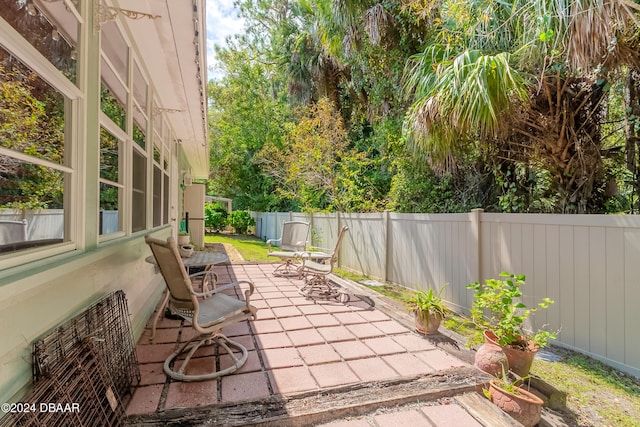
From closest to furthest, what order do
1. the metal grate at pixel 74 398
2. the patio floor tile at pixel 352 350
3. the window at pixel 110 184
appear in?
the metal grate at pixel 74 398 < the window at pixel 110 184 < the patio floor tile at pixel 352 350

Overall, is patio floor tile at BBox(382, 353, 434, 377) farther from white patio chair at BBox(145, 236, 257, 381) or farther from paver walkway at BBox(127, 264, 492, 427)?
white patio chair at BBox(145, 236, 257, 381)

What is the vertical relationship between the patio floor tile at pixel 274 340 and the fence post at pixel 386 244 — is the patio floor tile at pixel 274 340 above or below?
below

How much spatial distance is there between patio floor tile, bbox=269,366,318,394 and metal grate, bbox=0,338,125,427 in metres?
1.02

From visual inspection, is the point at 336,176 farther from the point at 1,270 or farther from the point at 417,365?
the point at 1,270

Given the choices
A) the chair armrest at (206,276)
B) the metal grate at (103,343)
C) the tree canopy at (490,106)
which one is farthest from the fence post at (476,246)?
the metal grate at (103,343)

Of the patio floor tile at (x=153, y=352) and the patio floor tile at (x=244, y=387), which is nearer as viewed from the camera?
the patio floor tile at (x=244, y=387)

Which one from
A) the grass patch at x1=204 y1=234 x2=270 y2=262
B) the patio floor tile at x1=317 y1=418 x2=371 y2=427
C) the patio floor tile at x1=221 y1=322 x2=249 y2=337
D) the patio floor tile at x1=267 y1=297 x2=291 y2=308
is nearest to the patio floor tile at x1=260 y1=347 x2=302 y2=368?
the patio floor tile at x1=221 y1=322 x2=249 y2=337

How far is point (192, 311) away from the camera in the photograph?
2625mm

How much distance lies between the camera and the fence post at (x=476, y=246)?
4.07m

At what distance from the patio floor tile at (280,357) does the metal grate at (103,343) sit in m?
1.03

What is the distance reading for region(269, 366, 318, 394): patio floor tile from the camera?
234 centimetres

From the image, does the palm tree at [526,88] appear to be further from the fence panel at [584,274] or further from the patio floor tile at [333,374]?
the patio floor tile at [333,374]

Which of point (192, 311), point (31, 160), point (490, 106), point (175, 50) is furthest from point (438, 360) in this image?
point (175, 50)

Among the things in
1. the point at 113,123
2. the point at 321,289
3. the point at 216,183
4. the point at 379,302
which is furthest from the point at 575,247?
the point at 216,183
